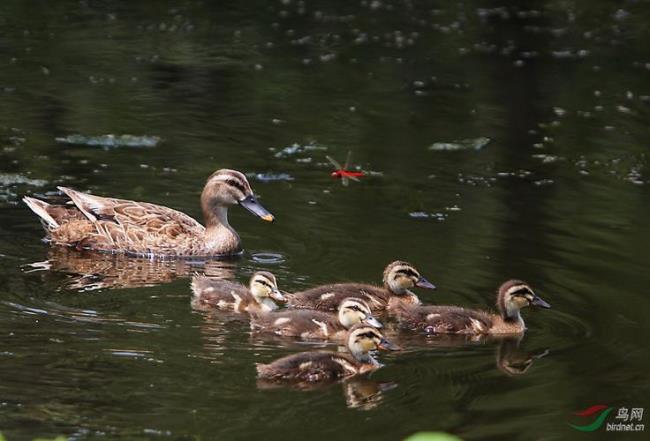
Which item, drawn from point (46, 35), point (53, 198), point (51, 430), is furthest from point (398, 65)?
point (51, 430)

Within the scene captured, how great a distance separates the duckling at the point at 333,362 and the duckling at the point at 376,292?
97 cm

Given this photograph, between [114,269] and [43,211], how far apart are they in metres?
1.02

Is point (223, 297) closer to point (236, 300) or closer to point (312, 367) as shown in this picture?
point (236, 300)

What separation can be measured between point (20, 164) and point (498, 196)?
458 centimetres

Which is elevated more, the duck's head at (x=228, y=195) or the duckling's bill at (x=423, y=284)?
the duck's head at (x=228, y=195)

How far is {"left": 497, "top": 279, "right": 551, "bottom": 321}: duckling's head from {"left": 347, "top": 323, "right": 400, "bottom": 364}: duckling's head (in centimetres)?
118

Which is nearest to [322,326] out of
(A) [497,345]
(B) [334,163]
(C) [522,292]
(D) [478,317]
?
(D) [478,317]

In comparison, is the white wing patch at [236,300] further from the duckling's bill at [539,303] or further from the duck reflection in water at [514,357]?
the duckling's bill at [539,303]

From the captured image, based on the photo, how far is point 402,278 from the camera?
9961mm

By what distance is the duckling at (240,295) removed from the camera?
31.5ft

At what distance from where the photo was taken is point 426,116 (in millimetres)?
16141

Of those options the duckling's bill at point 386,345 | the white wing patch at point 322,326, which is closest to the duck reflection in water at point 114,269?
the white wing patch at point 322,326

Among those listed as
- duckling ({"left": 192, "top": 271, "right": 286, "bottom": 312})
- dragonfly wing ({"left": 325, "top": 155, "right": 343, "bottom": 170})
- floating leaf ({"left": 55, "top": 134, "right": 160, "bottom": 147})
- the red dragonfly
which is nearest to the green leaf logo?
duckling ({"left": 192, "top": 271, "right": 286, "bottom": 312})

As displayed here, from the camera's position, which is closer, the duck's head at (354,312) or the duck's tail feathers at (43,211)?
the duck's head at (354,312)
